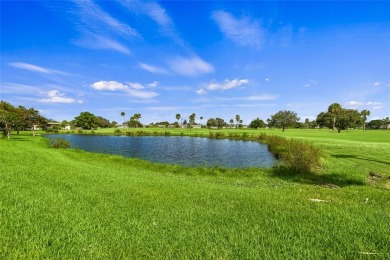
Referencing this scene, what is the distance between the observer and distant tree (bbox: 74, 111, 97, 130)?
189 meters

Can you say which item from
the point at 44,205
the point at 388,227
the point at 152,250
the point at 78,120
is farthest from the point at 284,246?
the point at 78,120

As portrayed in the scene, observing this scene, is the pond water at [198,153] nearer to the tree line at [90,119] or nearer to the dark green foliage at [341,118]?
the tree line at [90,119]

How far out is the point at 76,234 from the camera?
6121 millimetres

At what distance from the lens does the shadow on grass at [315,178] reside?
19.4 meters

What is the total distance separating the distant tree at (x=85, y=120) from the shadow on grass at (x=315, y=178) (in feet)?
605

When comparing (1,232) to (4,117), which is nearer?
(1,232)

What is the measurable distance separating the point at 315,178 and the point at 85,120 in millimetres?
188974

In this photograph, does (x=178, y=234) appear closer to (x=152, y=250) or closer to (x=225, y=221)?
(x=152, y=250)

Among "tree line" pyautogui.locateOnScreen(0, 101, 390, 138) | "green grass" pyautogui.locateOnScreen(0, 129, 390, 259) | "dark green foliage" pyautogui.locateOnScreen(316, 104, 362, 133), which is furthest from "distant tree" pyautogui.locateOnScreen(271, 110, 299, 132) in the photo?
"green grass" pyautogui.locateOnScreen(0, 129, 390, 259)

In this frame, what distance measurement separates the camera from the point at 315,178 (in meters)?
22.1

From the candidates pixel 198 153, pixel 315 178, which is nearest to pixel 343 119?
pixel 198 153

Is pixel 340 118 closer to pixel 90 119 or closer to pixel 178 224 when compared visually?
pixel 178 224

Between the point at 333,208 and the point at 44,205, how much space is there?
920 cm

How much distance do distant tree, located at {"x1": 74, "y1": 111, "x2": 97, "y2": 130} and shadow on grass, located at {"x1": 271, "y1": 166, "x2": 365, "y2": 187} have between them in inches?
7257
